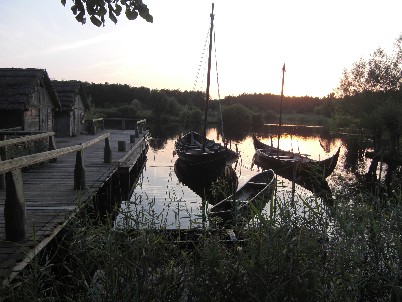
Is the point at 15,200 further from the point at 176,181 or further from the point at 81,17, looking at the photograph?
the point at 176,181

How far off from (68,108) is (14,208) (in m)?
26.5

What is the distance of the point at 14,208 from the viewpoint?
230 inches

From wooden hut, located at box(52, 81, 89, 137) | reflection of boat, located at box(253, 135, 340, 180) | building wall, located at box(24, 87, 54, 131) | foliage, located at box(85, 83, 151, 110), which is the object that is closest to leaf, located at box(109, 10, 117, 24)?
building wall, located at box(24, 87, 54, 131)

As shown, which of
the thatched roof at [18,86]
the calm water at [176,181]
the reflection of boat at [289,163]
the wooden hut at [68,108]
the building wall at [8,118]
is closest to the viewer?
the calm water at [176,181]

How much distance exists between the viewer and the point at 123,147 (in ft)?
74.5

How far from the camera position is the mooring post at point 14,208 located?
5673mm

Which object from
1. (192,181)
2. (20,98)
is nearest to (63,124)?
(20,98)

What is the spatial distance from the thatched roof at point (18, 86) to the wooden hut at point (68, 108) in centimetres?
754

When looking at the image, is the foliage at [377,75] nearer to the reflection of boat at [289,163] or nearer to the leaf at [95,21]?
the reflection of boat at [289,163]

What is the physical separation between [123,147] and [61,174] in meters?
9.67

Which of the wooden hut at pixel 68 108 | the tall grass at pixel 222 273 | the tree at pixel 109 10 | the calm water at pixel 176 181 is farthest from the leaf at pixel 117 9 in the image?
the wooden hut at pixel 68 108

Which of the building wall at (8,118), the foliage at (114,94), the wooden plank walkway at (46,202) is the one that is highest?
the foliage at (114,94)

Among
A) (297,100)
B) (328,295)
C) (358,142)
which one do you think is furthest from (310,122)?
(328,295)

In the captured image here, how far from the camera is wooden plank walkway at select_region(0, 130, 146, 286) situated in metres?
5.44
